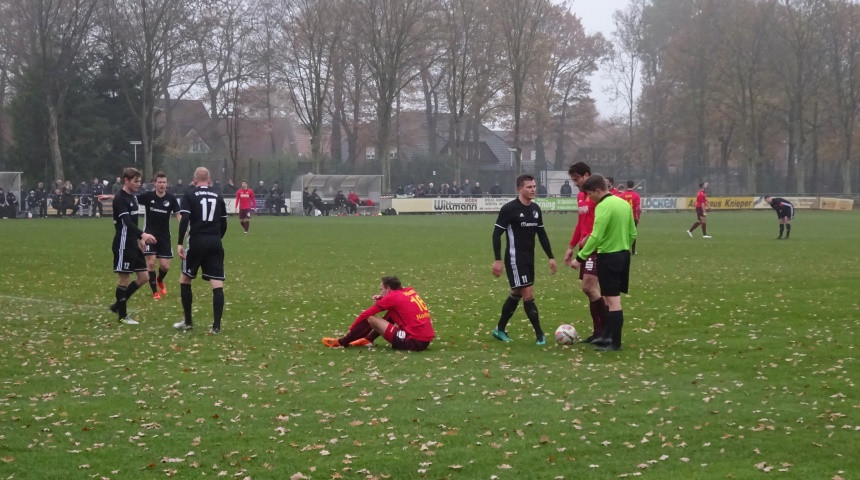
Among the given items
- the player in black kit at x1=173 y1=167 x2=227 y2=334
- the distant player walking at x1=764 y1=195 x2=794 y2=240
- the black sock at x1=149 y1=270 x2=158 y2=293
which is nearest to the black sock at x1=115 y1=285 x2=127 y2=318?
the player in black kit at x1=173 y1=167 x2=227 y2=334

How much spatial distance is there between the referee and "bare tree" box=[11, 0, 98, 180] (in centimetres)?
4773

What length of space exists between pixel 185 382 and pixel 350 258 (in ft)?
51.0

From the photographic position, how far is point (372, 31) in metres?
66.7

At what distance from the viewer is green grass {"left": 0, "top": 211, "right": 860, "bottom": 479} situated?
269 inches

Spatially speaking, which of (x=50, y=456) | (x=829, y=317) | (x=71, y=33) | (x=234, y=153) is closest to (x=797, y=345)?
(x=829, y=317)

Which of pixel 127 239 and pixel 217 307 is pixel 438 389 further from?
pixel 127 239

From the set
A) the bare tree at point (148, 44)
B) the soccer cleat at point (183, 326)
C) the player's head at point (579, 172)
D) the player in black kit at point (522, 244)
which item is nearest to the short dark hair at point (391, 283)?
the player in black kit at point (522, 244)

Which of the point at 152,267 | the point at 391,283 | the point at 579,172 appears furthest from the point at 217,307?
the point at 579,172

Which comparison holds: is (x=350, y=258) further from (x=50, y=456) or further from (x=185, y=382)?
(x=50, y=456)

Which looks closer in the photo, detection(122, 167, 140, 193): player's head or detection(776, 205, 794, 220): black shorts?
detection(122, 167, 140, 193): player's head

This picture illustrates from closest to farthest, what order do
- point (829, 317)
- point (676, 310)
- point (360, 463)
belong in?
point (360, 463)
point (829, 317)
point (676, 310)

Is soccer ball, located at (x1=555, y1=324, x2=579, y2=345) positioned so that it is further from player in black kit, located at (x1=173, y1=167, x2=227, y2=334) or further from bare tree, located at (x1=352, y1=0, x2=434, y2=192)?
bare tree, located at (x1=352, y1=0, x2=434, y2=192)

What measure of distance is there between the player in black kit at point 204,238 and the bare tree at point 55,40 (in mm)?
44539

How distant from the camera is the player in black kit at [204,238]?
504 inches
